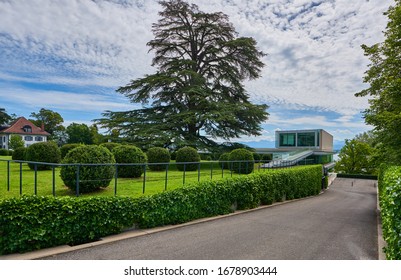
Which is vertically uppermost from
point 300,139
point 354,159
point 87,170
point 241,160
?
point 300,139

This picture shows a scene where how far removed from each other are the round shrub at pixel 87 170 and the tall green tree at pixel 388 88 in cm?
897

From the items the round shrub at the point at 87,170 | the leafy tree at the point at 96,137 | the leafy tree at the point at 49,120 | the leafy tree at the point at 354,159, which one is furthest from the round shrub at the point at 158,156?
the leafy tree at the point at 49,120

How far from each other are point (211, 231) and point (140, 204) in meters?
1.81

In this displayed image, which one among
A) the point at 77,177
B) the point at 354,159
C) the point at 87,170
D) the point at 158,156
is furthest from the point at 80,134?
the point at 77,177

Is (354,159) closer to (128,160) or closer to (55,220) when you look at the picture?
(128,160)

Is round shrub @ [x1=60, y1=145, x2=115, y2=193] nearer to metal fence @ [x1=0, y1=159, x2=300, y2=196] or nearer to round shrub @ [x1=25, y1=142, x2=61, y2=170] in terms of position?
metal fence @ [x1=0, y1=159, x2=300, y2=196]

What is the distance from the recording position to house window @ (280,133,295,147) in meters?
44.0

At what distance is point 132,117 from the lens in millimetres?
23172

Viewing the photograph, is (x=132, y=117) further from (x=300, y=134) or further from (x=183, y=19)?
(x=300, y=134)

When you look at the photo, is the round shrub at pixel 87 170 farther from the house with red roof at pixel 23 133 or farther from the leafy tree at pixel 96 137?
the house with red roof at pixel 23 133

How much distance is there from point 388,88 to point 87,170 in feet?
34.1

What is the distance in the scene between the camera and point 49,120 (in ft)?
190

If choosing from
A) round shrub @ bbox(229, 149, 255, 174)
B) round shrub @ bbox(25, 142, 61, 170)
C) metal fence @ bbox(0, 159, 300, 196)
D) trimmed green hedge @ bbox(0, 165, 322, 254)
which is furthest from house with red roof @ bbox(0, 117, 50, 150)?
trimmed green hedge @ bbox(0, 165, 322, 254)

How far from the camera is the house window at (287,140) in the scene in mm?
44031
